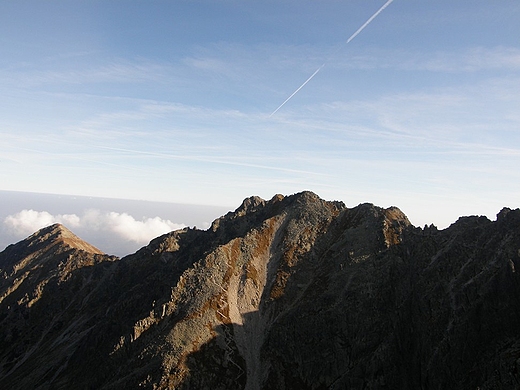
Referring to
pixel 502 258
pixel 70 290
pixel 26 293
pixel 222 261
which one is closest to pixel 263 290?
pixel 222 261

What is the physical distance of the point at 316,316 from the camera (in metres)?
104

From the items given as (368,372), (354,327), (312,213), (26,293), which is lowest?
(26,293)

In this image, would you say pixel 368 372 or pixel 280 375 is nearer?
pixel 368 372

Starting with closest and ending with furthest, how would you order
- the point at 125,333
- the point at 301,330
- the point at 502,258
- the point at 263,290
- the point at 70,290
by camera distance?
1. the point at 502,258
2. the point at 301,330
3. the point at 125,333
4. the point at 263,290
5. the point at 70,290

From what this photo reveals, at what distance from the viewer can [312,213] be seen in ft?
477

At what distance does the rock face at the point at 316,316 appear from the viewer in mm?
82500

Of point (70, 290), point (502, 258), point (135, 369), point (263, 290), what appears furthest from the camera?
point (70, 290)

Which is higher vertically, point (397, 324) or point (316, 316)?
point (397, 324)

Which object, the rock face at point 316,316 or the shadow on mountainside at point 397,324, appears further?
the rock face at point 316,316

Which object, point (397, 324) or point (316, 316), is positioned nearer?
point (397, 324)

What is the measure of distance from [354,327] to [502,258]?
141 ft

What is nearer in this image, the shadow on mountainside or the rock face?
the shadow on mountainside

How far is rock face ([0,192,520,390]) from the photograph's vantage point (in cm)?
8250

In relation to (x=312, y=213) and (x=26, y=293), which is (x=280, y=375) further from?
(x=26, y=293)
